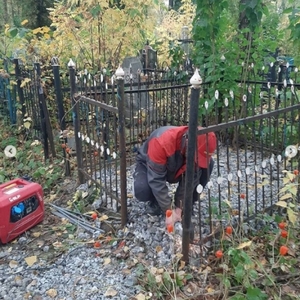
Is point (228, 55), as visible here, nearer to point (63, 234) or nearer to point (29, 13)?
point (63, 234)

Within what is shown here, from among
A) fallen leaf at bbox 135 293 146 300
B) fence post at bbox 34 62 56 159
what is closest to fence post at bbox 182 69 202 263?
fallen leaf at bbox 135 293 146 300

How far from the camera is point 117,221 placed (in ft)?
11.4

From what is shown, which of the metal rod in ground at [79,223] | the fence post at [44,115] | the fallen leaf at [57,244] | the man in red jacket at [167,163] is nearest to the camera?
the man in red jacket at [167,163]

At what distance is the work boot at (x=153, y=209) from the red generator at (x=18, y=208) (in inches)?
41.0

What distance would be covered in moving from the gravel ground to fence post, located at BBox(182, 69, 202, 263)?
17cm

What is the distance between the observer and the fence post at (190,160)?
7.49 ft

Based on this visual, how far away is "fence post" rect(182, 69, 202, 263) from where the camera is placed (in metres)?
2.28

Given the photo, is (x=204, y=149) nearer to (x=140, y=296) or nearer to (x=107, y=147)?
(x=140, y=296)

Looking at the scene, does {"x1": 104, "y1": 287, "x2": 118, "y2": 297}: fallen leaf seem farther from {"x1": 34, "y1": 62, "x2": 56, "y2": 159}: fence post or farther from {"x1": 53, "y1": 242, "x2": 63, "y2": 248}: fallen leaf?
{"x1": 34, "y1": 62, "x2": 56, "y2": 159}: fence post

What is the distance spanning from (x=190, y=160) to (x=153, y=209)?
117 cm

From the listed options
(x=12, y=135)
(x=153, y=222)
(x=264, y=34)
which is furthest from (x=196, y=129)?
(x=12, y=135)

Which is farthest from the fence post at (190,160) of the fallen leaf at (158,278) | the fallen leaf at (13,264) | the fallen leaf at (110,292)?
the fallen leaf at (13,264)

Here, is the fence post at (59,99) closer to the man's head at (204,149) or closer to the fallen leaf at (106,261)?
the fallen leaf at (106,261)

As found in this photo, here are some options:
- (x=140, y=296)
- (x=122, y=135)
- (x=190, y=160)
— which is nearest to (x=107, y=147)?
(x=122, y=135)
